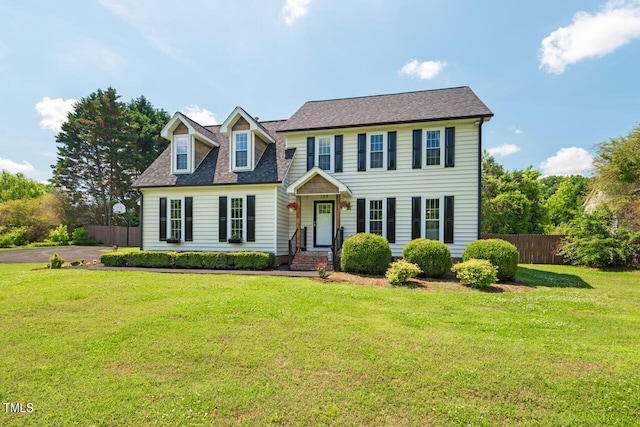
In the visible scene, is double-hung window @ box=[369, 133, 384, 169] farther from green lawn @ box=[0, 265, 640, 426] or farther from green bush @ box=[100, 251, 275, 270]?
green lawn @ box=[0, 265, 640, 426]

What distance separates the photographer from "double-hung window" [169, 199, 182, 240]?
1560 cm

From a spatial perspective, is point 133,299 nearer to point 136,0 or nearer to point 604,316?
point 136,0

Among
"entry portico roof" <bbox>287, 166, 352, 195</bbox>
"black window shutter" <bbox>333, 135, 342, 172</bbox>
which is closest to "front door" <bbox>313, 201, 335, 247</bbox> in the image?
"entry portico roof" <bbox>287, 166, 352, 195</bbox>

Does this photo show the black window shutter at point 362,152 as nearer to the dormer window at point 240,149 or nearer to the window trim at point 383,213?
the window trim at point 383,213

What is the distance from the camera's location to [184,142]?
16.2m

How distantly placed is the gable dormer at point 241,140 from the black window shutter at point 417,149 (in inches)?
296

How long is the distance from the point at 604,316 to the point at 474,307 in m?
2.59

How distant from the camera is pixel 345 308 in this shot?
22.6 ft

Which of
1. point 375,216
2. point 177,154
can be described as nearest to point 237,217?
point 177,154

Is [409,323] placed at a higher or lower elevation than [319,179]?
lower

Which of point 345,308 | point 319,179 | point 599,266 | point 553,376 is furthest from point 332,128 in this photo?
point 599,266

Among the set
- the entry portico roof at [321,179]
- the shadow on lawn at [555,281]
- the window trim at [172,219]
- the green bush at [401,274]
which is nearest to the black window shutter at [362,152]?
the entry portico roof at [321,179]

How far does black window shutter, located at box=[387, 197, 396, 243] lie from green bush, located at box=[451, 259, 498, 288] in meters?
4.42

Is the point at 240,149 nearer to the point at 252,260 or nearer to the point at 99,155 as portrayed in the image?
the point at 252,260
